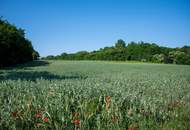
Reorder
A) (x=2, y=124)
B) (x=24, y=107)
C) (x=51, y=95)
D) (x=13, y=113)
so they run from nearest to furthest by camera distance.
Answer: (x=2, y=124)
(x=13, y=113)
(x=24, y=107)
(x=51, y=95)

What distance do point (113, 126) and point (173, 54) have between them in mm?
86474

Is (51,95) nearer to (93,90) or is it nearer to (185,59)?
(93,90)

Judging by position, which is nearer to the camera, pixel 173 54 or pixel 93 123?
pixel 93 123

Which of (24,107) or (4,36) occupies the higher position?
(4,36)

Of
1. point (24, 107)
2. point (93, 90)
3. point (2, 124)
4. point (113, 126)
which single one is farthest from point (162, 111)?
point (2, 124)

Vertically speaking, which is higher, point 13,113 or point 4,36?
point 4,36

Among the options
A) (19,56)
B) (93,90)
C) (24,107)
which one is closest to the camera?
(24,107)

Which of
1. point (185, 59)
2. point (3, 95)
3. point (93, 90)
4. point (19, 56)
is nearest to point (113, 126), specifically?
point (93, 90)

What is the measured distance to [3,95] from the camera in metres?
9.79

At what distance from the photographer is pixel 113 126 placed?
22.8 feet

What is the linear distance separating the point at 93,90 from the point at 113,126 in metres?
3.86

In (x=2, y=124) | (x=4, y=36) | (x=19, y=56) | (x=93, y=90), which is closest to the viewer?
(x=2, y=124)

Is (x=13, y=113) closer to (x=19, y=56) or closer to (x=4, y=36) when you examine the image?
(x=4, y=36)

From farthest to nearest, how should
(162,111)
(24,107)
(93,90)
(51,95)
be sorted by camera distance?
1. (93,90)
2. (51,95)
3. (162,111)
4. (24,107)
